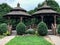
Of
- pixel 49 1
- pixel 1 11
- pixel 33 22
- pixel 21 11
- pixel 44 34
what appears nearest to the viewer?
pixel 44 34

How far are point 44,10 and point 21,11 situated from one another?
158 inches

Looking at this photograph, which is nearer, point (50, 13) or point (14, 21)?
point (50, 13)

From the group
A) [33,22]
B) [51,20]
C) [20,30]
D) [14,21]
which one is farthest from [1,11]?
[20,30]

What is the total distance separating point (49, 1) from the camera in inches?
1674

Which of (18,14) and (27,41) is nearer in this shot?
(27,41)

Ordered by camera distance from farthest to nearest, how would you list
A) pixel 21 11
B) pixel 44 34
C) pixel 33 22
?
pixel 33 22, pixel 21 11, pixel 44 34

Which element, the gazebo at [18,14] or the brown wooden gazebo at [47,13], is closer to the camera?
the brown wooden gazebo at [47,13]

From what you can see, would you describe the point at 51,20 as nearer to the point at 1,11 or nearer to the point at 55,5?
the point at 55,5

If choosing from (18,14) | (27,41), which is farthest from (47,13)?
(27,41)

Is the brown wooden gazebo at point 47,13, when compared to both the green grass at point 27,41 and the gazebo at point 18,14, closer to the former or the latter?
the gazebo at point 18,14

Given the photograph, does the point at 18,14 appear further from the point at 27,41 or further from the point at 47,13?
the point at 27,41

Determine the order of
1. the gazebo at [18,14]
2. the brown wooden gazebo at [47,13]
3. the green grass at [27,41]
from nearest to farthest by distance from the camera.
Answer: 1. the green grass at [27,41]
2. the brown wooden gazebo at [47,13]
3. the gazebo at [18,14]

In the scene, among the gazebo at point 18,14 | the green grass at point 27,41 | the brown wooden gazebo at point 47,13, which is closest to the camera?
the green grass at point 27,41

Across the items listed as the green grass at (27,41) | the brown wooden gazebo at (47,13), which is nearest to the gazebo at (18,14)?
the brown wooden gazebo at (47,13)
